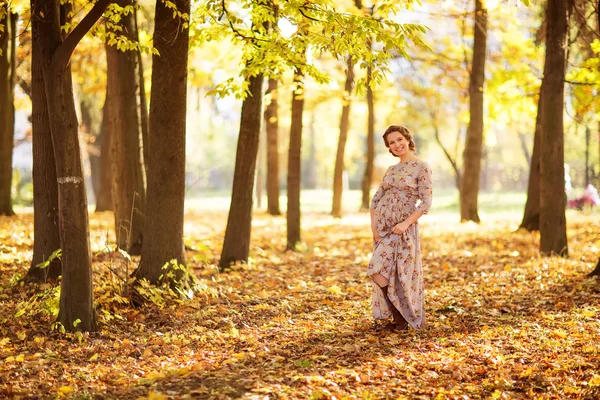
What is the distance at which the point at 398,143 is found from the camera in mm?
6371

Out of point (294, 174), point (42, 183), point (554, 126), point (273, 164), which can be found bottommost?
point (42, 183)

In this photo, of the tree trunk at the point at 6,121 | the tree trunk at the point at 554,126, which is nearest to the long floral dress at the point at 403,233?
the tree trunk at the point at 554,126

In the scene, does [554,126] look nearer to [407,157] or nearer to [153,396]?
[407,157]

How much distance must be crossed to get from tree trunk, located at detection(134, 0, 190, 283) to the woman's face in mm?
2878

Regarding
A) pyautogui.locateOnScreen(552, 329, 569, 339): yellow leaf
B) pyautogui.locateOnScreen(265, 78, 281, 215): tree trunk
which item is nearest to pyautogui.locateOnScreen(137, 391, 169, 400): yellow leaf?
pyautogui.locateOnScreen(552, 329, 569, 339): yellow leaf

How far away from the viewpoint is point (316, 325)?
7.06 meters

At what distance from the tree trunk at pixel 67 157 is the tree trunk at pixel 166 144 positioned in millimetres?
1680

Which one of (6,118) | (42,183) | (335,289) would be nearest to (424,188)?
(335,289)

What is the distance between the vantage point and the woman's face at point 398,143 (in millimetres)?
6371

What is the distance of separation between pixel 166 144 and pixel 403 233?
3261 mm

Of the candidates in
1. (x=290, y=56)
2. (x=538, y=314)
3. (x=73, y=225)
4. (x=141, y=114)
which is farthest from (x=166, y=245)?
(x=538, y=314)

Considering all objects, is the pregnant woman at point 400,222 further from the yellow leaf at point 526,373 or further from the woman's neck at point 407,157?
the yellow leaf at point 526,373

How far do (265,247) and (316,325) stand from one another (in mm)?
6399

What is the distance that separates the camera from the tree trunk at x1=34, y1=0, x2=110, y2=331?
5.91m
